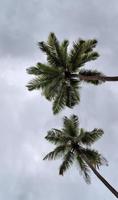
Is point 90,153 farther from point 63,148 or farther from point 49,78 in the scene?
point 49,78

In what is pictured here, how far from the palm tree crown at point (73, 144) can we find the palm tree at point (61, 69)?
312 centimetres

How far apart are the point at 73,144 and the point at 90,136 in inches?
Answer: 67.2

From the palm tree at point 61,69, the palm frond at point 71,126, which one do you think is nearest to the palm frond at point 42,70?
the palm tree at point 61,69

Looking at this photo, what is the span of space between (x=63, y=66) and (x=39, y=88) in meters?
3.37

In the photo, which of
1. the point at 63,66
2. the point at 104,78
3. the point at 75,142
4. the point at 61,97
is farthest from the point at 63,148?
the point at 104,78

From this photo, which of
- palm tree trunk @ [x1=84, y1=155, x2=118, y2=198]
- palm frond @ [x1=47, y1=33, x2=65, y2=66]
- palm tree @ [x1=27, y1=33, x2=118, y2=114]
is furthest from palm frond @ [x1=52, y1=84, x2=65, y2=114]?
palm tree trunk @ [x1=84, y1=155, x2=118, y2=198]

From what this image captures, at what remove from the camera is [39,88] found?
4006 cm

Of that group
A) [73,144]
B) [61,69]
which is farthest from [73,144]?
[61,69]

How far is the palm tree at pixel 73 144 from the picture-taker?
133 ft

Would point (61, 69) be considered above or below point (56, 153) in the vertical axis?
above

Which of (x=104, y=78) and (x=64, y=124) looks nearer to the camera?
(x=104, y=78)

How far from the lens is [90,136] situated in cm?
4178

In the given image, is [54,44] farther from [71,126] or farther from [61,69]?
[71,126]

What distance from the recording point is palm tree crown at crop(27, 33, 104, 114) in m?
37.8
